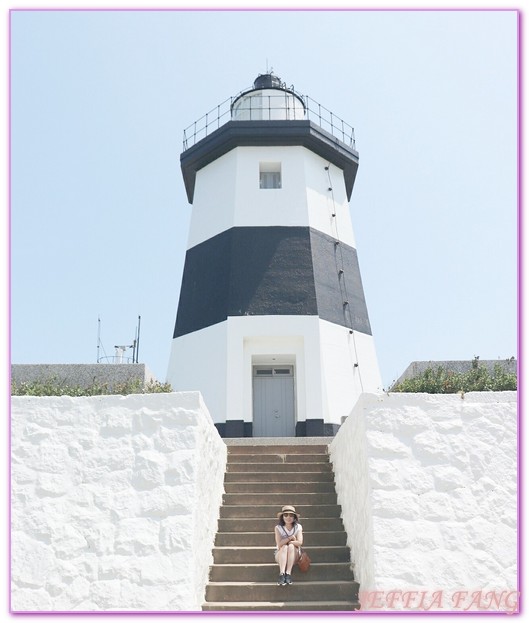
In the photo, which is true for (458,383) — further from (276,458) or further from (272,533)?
(272,533)

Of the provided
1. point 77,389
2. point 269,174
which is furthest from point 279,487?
point 269,174

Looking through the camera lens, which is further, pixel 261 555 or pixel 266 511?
pixel 266 511

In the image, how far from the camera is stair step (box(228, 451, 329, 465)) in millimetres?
10016

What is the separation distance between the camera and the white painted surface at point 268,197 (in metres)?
15.2

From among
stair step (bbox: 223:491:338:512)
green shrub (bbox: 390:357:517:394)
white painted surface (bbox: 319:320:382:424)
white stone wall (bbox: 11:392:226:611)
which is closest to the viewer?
white stone wall (bbox: 11:392:226:611)

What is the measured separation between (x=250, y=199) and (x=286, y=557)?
9.77 metres

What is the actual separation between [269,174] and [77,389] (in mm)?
8894

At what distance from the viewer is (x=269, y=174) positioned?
16.2 meters

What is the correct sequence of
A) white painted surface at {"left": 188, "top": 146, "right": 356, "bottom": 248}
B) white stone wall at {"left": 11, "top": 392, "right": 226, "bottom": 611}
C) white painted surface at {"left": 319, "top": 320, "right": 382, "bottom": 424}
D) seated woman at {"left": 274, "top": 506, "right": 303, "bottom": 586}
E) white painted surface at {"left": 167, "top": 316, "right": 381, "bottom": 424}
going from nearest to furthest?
white stone wall at {"left": 11, "top": 392, "right": 226, "bottom": 611} < seated woman at {"left": 274, "top": 506, "right": 303, "bottom": 586} < white painted surface at {"left": 167, "top": 316, "right": 381, "bottom": 424} < white painted surface at {"left": 319, "top": 320, "right": 382, "bottom": 424} < white painted surface at {"left": 188, "top": 146, "right": 356, "bottom": 248}

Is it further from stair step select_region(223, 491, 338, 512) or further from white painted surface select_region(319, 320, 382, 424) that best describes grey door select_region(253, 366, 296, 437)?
stair step select_region(223, 491, 338, 512)

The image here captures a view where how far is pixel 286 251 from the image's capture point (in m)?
14.8

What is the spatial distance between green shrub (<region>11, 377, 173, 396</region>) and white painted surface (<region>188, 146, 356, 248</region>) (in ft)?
19.5

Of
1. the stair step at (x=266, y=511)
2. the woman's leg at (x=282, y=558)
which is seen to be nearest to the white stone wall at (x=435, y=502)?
the woman's leg at (x=282, y=558)

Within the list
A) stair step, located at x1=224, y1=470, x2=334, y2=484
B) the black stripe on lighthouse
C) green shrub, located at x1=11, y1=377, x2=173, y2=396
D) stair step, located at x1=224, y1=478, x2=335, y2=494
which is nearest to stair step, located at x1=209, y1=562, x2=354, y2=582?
stair step, located at x1=224, y1=478, x2=335, y2=494
